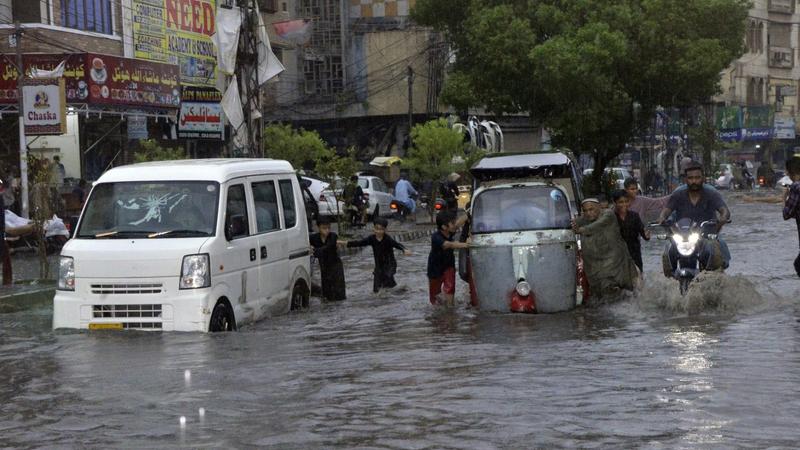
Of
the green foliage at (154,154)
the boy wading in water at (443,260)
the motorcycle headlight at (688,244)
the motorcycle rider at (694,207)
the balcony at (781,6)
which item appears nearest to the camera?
the motorcycle headlight at (688,244)

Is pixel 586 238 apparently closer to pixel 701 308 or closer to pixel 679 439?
pixel 701 308

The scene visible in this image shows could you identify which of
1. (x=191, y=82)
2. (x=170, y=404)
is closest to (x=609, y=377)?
(x=170, y=404)

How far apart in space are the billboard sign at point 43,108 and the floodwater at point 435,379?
11.8 meters

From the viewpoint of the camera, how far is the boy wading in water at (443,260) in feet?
52.5

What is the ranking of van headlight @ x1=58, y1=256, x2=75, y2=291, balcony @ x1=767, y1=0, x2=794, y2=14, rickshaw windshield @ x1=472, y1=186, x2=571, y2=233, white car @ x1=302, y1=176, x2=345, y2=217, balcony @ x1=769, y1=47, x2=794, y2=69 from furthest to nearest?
1. balcony @ x1=769, y1=47, x2=794, y2=69
2. balcony @ x1=767, y1=0, x2=794, y2=14
3. white car @ x1=302, y1=176, x2=345, y2=217
4. rickshaw windshield @ x1=472, y1=186, x2=571, y2=233
5. van headlight @ x1=58, y1=256, x2=75, y2=291

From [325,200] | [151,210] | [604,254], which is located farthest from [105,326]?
[325,200]

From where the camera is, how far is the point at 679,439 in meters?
7.55

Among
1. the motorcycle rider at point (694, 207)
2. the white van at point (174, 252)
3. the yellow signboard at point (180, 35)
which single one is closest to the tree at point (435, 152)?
the yellow signboard at point (180, 35)

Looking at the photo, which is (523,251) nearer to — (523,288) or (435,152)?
(523,288)

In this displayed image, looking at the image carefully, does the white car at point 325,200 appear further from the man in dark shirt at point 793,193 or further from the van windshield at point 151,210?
the van windshield at point 151,210

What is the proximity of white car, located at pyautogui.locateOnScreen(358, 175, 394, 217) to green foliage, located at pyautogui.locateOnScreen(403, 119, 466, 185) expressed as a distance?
166cm

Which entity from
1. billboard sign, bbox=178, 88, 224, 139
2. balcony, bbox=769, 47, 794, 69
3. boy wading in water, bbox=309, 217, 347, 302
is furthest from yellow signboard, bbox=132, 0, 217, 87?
balcony, bbox=769, 47, 794, 69

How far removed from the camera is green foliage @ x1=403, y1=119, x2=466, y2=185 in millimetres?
44094

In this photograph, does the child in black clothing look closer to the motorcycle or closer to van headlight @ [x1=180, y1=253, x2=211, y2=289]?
the motorcycle
